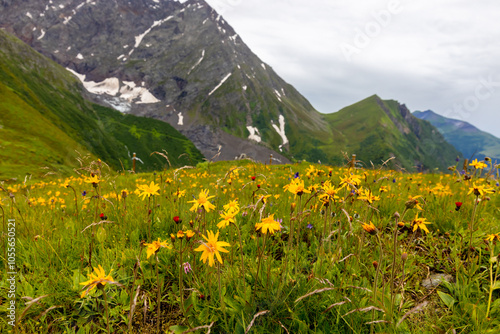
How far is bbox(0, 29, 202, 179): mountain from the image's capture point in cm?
4561

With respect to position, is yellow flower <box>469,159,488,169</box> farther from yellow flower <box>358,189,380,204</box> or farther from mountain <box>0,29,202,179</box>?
mountain <box>0,29,202,179</box>

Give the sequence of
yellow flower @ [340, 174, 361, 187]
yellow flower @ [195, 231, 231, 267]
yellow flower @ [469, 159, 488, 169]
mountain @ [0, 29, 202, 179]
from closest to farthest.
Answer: yellow flower @ [195, 231, 231, 267] → yellow flower @ [340, 174, 361, 187] → yellow flower @ [469, 159, 488, 169] → mountain @ [0, 29, 202, 179]

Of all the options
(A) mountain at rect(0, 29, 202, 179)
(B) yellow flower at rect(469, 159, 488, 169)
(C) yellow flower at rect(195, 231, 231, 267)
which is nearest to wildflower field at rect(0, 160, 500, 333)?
(C) yellow flower at rect(195, 231, 231, 267)

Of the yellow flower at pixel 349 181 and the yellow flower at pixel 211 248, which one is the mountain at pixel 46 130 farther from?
the yellow flower at pixel 349 181

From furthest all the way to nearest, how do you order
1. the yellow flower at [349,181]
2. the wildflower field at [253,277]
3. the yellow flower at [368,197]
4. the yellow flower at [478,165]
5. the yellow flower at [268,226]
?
the yellow flower at [478,165] < the yellow flower at [349,181] < the yellow flower at [368,197] < the wildflower field at [253,277] < the yellow flower at [268,226]

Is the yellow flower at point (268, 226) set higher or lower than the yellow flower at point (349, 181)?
lower

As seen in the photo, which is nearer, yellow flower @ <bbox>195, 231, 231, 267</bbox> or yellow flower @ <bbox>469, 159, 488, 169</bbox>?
yellow flower @ <bbox>195, 231, 231, 267</bbox>

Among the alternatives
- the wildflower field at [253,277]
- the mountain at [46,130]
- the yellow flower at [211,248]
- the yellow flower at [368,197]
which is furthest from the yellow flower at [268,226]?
the mountain at [46,130]

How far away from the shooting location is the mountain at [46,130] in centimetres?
4561

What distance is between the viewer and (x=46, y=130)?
70.8 m

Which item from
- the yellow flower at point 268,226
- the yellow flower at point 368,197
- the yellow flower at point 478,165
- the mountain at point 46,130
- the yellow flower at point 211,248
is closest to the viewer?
the yellow flower at point 211,248

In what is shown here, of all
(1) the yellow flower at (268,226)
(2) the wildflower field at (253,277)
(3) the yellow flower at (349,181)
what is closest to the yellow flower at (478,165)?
(2) the wildflower field at (253,277)

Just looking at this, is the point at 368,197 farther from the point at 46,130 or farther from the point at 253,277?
the point at 46,130

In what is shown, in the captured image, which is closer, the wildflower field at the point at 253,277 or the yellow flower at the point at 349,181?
the wildflower field at the point at 253,277
